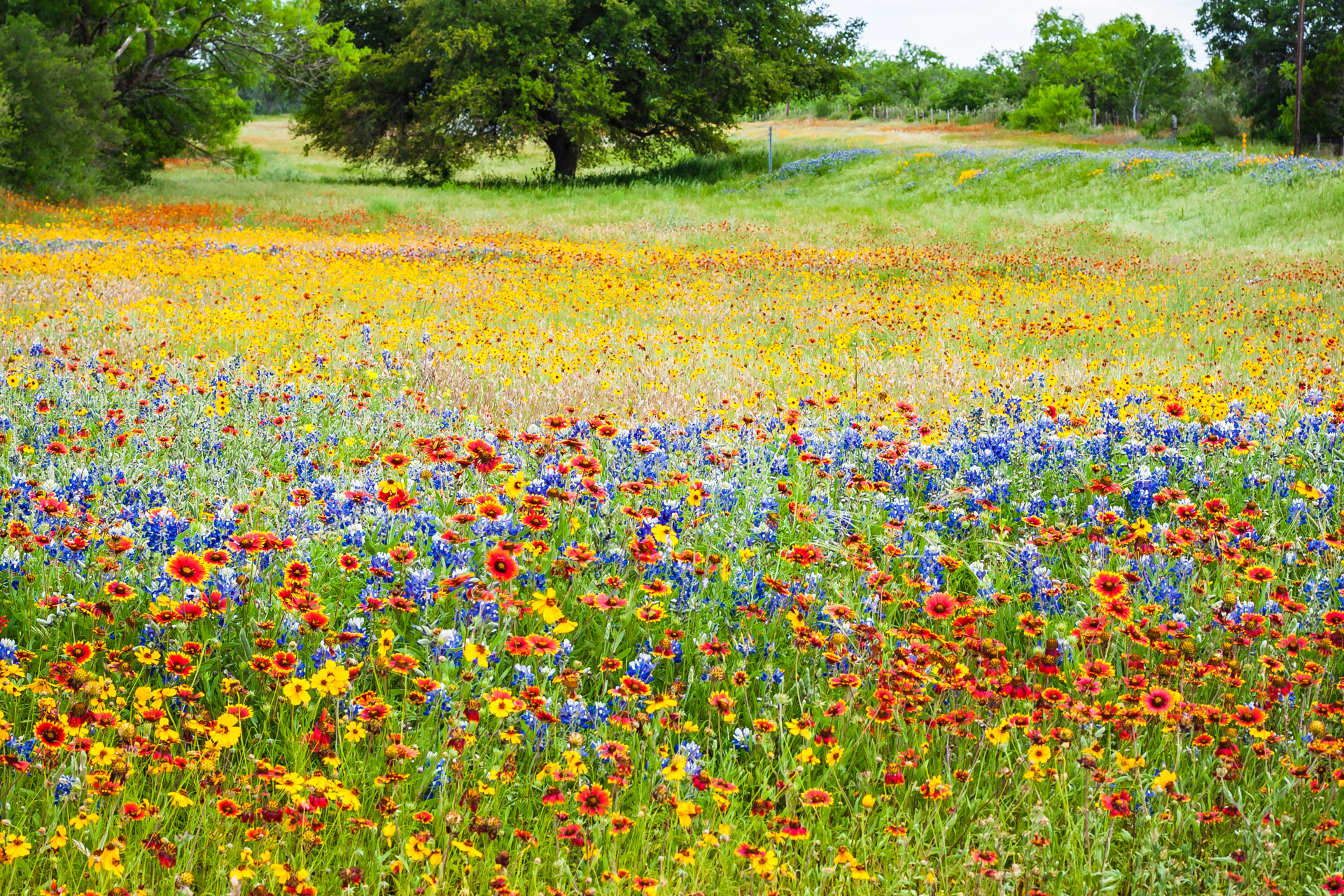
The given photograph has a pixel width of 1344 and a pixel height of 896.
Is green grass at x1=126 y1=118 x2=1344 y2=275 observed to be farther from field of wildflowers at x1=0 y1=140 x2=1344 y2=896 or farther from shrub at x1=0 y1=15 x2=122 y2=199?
field of wildflowers at x1=0 y1=140 x2=1344 y2=896

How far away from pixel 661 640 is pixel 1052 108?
218 feet

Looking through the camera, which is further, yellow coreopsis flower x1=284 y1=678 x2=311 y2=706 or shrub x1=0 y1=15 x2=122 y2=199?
shrub x1=0 y1=15 x2=122 y2=199

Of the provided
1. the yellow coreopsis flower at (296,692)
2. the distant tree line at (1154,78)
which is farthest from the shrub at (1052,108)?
the yellow coreopsis flower at (296,692)

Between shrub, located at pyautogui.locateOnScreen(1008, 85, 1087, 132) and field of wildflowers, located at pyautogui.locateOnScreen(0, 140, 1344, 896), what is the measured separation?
6118 cm

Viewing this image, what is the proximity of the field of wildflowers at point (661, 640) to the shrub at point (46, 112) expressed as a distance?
1913 centimetres

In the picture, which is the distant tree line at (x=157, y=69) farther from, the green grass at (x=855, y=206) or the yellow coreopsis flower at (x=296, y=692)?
the yellow coreopsis flower at (x=296, y=692)

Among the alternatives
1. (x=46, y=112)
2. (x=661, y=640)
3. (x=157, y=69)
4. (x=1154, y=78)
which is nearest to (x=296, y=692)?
(x=661, y=640)

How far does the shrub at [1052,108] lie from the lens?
60.8m

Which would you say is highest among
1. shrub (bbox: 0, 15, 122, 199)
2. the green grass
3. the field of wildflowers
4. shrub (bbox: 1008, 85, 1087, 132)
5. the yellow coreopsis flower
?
shrub (bbox: 1008, 85, 1087, 132)

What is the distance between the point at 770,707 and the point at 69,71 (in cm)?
2649

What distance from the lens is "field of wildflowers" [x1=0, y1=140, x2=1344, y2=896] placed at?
2.14 metres

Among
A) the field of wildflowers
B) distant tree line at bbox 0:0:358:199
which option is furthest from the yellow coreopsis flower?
distant tree line at bbox 0:0:358:199

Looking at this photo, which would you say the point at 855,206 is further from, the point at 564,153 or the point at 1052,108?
the point at 1052,108

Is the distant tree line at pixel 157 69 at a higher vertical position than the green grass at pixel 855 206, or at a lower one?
higher
